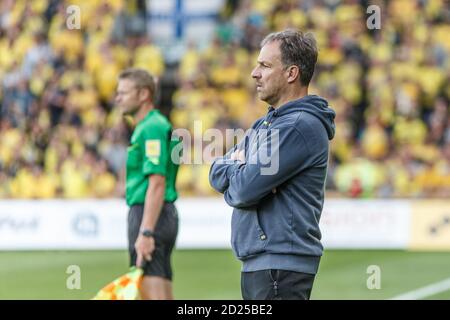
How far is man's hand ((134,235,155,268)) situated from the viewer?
732 centimetres

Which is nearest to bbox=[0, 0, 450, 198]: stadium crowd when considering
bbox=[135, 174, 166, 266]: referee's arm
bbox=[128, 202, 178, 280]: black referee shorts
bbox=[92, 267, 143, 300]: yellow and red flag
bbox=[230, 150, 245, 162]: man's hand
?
bbox=[128, 202, 178, 280]: black referee shorts

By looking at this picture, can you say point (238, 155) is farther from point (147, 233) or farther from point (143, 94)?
point (143, 94)

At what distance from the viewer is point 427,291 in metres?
11.3

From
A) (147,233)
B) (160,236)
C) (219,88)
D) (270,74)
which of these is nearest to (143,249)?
(147,233)

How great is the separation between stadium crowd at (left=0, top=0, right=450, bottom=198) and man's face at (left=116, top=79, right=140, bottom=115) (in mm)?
9873

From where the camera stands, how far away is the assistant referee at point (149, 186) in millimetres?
7367

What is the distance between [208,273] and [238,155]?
7.75 m

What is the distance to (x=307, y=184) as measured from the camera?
5160mm

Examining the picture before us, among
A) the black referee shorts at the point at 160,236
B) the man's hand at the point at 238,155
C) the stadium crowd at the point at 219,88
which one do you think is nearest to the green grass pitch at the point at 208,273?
the stadium crowd at the point at 219,88

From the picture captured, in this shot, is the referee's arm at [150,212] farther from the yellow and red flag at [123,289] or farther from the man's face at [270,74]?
the man's face at [270,74]

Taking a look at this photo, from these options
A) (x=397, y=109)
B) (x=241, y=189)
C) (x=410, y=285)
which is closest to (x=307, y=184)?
(x=241, y=189)

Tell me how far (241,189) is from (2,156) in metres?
15.1

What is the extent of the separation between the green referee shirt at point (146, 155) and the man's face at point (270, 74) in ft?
7.61

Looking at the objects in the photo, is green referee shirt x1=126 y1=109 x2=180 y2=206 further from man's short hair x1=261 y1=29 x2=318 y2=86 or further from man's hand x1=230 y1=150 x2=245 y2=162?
man's short hair x1=261 y1=29 x2=318 y2=86
